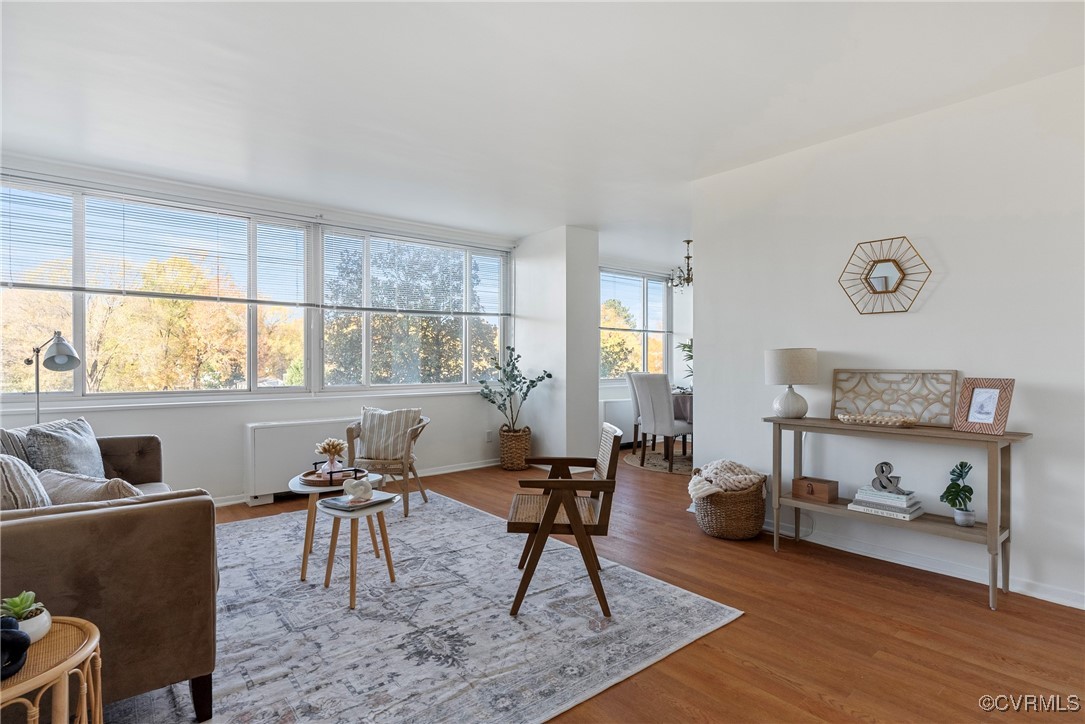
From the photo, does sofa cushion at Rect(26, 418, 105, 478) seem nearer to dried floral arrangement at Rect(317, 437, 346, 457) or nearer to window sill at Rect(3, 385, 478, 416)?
dried floral arrangement at Rect(317, 437, 346, 457)

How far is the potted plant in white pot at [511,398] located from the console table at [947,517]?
9.78 feet

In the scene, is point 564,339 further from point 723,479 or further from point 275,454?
point 275,454

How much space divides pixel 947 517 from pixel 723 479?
1189mm

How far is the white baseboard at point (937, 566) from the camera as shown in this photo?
2.75m

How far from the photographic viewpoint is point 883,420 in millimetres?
3123

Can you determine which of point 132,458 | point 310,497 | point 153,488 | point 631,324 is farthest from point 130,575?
point 631,324

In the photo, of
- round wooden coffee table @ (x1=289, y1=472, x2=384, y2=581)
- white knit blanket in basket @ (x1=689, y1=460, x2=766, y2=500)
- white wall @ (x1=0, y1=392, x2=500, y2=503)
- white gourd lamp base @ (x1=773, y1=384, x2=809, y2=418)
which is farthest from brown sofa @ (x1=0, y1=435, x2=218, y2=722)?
white gourd lamp base @ (x1=773, y1=384, x2=809, y2=418)

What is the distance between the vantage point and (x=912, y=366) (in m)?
3.25

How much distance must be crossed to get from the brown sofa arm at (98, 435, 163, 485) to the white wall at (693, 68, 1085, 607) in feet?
12.2

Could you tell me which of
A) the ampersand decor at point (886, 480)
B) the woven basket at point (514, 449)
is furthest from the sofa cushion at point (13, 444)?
the ampersand decor at point (886, 480)

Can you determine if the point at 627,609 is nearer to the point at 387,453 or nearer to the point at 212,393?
the point at 387,453

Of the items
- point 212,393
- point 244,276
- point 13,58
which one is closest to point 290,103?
point 13,58

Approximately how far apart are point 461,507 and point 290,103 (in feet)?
9.80

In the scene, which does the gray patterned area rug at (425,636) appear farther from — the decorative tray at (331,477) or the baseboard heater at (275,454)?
the baseboard heater at (275,454)
